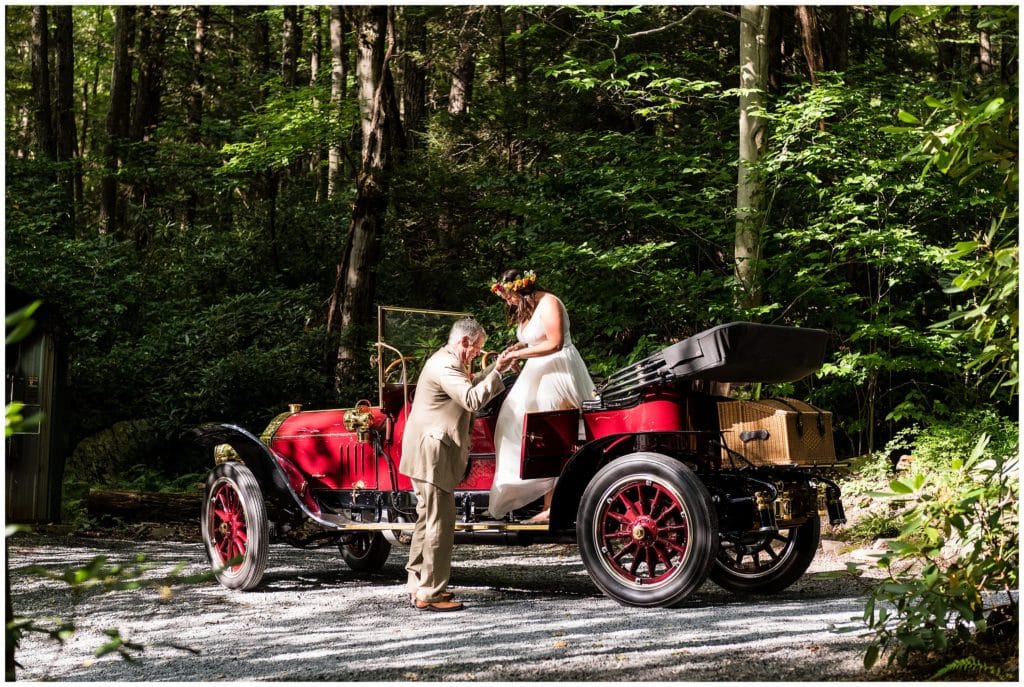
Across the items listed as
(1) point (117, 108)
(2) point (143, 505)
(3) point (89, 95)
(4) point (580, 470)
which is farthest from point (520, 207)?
(3) point (89, 95)

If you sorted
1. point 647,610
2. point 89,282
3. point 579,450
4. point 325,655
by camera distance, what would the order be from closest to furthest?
point 325,655, point 647,610, point 579,450, point 89,282

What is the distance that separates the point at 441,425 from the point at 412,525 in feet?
2.74

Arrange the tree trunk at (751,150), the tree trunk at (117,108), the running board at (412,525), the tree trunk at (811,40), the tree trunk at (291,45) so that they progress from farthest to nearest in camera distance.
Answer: the tree trunk at (291,45) → the tree trunk at (117,108) → the tree trunk at (811,40) → the tree trunk at (751,150) → the running board at (412,525)

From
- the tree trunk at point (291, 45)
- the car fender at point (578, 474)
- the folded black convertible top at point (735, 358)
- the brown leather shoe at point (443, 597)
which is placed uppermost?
the tree trunk at point (291, 45)

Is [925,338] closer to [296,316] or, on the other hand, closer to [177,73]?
[296,316]

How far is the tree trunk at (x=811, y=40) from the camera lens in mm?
13273

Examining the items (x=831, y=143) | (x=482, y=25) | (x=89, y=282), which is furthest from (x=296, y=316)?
(x=831, y=143)

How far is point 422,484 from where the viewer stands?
22.3ft

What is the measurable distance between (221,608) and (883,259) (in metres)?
7.67

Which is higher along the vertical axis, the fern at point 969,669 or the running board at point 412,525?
the running board at point 412,525

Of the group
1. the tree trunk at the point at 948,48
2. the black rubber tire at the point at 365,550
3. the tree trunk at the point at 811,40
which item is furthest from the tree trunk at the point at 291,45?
the black rubber tire at the point at 365,550

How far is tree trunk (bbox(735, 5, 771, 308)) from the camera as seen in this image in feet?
39.9

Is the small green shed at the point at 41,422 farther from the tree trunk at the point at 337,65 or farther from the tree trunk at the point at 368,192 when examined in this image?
the tree trunk at the point at 337,65

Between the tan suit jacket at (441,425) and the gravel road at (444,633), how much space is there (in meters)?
0.86
